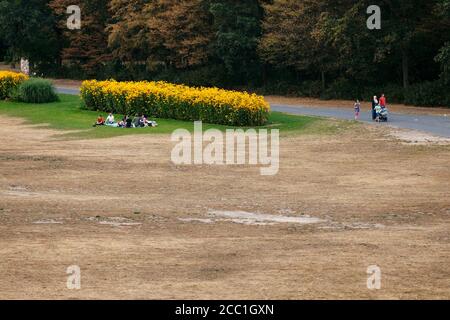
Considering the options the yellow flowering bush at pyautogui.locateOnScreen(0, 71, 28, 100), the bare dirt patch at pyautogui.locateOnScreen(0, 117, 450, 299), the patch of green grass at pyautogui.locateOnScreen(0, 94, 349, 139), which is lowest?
the bare dirt patch at pyautogui.locateOnScreen(0, 117, 450, 299)

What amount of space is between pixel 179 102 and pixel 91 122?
199 inches

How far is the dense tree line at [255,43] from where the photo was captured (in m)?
60.6

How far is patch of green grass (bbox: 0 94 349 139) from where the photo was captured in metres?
47.7

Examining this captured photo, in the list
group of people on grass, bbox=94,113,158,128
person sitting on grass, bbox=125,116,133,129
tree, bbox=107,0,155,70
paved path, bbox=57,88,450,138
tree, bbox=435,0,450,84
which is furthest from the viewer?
tree, bbox=107,0,155,70

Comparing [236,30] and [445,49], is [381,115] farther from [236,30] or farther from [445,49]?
[236,30]

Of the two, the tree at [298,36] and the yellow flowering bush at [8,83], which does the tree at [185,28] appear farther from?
the yellow flowering bush at [8,83]

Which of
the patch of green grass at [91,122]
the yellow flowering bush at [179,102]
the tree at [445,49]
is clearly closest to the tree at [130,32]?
the patch of green grass at [91,122]

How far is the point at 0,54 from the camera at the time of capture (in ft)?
370

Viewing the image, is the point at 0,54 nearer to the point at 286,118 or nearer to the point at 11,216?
the point at 286,118

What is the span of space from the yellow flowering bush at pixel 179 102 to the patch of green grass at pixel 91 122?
0.97 m

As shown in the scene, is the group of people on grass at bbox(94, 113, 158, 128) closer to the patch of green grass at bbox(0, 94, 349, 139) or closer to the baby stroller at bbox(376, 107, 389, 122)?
the patch of green grass at bbox(0, 94, 349, 139)

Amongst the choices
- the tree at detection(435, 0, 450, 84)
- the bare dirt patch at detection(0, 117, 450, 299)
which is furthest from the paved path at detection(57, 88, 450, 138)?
the bare dirt patch at detection(0, 117, 450, 299)

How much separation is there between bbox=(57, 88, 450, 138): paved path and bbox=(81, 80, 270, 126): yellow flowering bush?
534cm

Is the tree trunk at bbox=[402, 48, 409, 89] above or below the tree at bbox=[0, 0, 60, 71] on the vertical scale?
below
